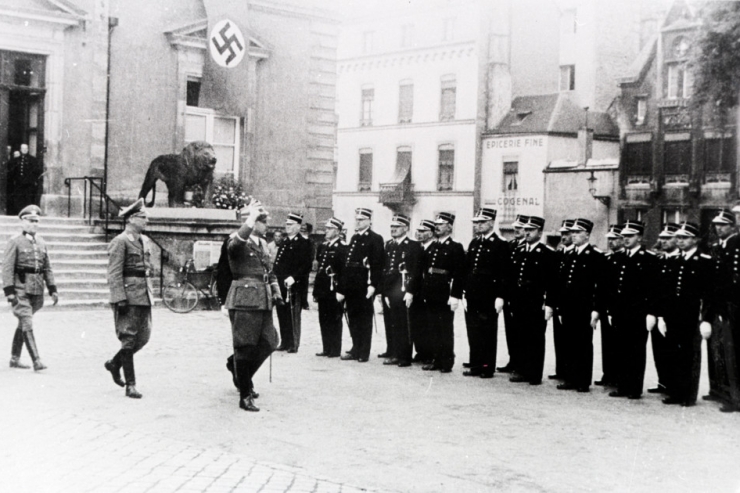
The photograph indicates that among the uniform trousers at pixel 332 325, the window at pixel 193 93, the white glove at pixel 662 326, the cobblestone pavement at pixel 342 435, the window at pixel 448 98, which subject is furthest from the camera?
the window at pixel 448 98

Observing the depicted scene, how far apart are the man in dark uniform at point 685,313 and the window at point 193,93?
53.1 feet

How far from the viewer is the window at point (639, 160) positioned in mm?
41156

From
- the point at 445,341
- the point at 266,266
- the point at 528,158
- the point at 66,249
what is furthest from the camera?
the point at 528,158

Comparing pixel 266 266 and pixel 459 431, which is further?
pixel 266 266

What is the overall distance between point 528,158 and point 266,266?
38787 millimetres

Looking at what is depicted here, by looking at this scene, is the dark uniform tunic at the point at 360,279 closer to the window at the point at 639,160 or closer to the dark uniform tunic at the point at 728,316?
the dark uniform tunic at the point at 728,316

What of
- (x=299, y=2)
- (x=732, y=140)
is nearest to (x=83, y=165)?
(x=299, y=2)

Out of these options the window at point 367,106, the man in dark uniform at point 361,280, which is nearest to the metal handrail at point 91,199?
the man in dark uniform at point 361,280

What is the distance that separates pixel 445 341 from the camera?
466 inches

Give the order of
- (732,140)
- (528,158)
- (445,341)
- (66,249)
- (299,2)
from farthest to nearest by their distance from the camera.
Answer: (528,158) → (732,140) → (299,2) → (66,249) → (445,341)

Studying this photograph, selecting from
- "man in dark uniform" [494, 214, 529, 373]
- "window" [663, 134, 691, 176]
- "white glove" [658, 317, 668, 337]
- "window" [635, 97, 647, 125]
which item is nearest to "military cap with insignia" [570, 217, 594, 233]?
"man in dark uniform" [494, 214, 529, 373]

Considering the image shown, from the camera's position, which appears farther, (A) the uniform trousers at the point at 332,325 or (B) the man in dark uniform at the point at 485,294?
(A) the uniform trousers at the point at 332,325

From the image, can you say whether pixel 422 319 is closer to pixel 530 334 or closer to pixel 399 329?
pixel 399 329

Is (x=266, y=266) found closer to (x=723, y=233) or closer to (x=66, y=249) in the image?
(x=723, y=233)
